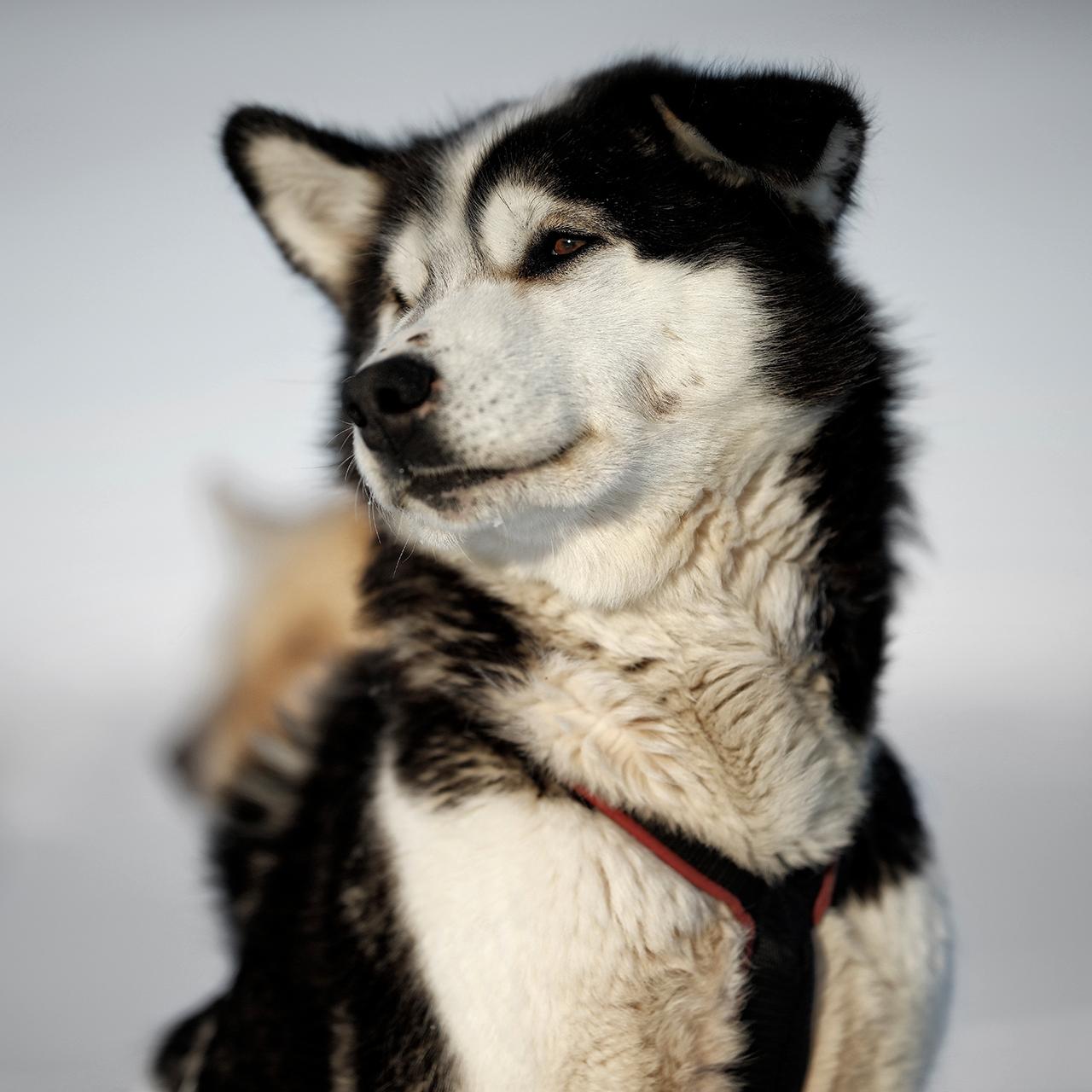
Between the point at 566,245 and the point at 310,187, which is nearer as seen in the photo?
the point at 566,245

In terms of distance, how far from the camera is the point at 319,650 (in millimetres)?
4496

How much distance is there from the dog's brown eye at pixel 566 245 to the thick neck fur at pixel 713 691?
1.57ft

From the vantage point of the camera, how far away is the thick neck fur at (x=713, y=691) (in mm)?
1794

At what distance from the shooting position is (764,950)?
1.73 metres

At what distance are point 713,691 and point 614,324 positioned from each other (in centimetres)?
64

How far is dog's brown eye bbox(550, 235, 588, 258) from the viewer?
184cm

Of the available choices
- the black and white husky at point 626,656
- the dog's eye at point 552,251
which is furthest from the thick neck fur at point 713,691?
the dog's eye at point 552,251

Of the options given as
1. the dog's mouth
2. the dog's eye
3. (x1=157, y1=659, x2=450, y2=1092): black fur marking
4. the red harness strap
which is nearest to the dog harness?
the red harness strap

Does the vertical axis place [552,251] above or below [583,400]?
above

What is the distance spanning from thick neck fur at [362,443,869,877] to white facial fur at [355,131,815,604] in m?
0.06

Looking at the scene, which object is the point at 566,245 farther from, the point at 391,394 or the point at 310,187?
the point at 310,187

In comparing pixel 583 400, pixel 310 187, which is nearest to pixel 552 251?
pixel 583 400

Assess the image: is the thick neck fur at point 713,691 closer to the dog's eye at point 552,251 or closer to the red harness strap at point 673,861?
the red harness strap at point 673,861

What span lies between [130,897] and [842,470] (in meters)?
4.42
